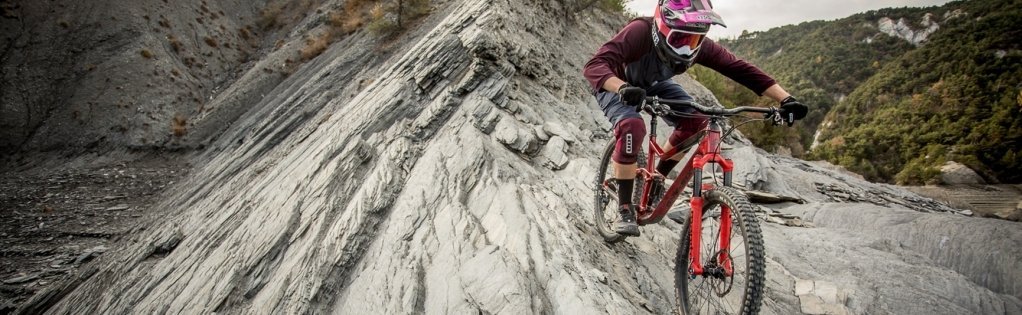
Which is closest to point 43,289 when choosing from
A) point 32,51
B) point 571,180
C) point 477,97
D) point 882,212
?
point 477,97

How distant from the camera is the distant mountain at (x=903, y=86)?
45.5 metres

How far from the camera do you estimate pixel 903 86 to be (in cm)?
7175

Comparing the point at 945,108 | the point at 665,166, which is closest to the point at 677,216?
the point at 665,166

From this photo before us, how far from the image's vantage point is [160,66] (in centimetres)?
2223

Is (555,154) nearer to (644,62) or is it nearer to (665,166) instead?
(665,166)

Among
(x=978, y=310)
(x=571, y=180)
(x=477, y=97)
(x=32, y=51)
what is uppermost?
(x=32, y=51)

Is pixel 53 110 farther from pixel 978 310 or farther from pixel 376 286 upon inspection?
pixel 978 310

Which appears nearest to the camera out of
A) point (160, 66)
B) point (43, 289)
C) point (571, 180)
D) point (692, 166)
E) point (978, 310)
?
point (692, 166)

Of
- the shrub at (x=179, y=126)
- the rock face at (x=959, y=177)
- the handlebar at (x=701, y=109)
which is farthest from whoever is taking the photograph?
the rock face at (x=959, y=177)

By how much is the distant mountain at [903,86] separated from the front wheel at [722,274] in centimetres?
2734

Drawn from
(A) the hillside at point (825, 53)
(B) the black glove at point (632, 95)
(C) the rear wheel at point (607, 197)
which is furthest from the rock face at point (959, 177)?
(A) the hillside at point (825, 53)

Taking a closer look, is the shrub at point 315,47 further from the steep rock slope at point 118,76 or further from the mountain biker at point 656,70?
the mountain biker at point 656,70

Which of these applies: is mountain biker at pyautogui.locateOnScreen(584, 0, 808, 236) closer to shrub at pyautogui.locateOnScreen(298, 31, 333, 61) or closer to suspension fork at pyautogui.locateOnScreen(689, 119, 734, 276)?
suspension fork at pyautogui.locateOnScreen(689, 119, 734, 276)

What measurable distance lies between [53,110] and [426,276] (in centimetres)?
2706
